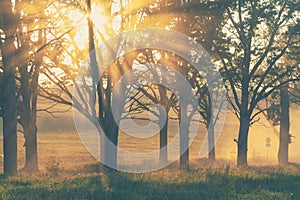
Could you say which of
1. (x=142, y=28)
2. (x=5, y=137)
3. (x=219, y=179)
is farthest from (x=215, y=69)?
(x=219, y=179)

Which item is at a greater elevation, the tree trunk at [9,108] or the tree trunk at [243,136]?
the tree trunk at [9,108]

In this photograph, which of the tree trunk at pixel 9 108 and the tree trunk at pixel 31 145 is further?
the tree trunk at pixel 31 145

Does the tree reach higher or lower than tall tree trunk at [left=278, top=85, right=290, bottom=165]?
higher

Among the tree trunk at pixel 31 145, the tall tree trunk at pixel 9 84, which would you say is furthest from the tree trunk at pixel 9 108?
the tree trunk at pixel 31 145

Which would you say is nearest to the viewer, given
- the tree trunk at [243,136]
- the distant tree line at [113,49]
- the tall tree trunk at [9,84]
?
the tall tree trunk at [9,84]

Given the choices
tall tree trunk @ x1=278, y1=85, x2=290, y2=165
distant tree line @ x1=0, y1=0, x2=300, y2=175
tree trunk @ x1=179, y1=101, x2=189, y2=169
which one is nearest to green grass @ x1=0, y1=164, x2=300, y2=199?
distant tree line @ x1=0, y1=0, x2=300, y2=175

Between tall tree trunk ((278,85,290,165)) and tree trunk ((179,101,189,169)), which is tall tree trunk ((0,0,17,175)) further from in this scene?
tall tree trunk ((278,85,290,165))

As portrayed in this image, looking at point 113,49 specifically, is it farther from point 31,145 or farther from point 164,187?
point 164,187

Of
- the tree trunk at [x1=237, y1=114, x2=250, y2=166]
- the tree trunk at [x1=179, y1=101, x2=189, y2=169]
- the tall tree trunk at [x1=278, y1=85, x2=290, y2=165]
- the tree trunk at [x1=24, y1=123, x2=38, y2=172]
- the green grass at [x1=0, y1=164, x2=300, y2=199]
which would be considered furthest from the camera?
the tall tree trunk at [x1=278, y1=85, x2=290, y2=165]

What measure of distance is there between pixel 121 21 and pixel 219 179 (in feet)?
40.1

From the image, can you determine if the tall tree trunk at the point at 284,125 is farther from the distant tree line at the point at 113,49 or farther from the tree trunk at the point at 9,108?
the tree trunk at the point at 9,108

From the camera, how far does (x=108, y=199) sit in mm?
9891

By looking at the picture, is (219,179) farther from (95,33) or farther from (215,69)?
(215,69)

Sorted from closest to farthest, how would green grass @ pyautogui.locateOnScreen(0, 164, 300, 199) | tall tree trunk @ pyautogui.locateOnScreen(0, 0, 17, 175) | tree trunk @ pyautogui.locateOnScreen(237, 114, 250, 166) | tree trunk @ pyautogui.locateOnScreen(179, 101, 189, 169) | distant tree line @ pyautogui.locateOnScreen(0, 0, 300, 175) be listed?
1. green grass @ pyautogui.locateOnScreen(0, 164, 300, 199)
2. tall tree trunk @ pyautogui.locateOnScreen(0, 0, 17, 175)
3. distant tree line @ pyautogui.locateOnScreen(0, 0, 300, 175)
4. tree trunk @ pyautogui.locateOnScreen(237, 114, 250, 166)
5. tree trunk @ pyautogui.locateOnScreen(179, 101, 189, 169)
